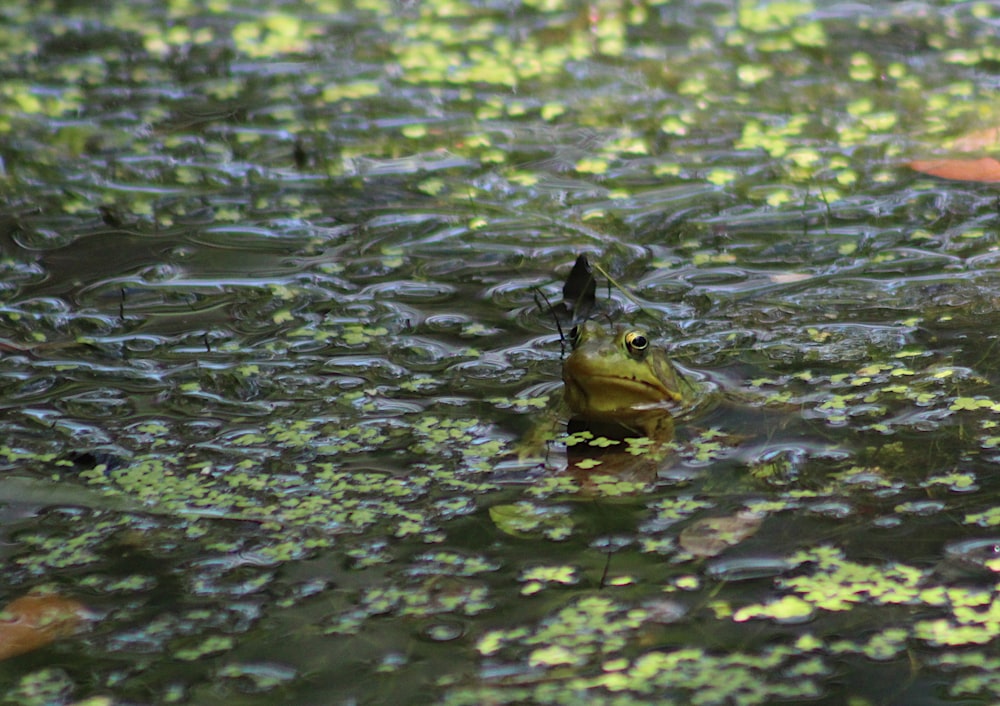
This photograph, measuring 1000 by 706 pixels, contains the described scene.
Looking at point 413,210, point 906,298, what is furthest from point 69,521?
point 906,298

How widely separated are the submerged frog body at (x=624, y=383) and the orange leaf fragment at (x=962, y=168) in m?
2.03

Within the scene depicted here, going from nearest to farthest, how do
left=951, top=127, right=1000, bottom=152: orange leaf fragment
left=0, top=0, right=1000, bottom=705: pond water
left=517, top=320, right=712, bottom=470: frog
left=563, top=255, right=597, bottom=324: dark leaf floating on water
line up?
left=0, top=0, right=1000, bottom=705: pond water
left=517, top=320, right=712, bottom=470: frog
left=563, top=255, right=597, bottom=324: dark leaf floating on water
left=951, top=127, right=1000, bottom=152: orange leaf fragment

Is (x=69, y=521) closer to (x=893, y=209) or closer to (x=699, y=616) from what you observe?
(x=699, y=616)

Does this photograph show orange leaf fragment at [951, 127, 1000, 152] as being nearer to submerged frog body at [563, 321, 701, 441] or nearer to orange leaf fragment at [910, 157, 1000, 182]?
orange leaf fragment at [910, 157, 1000, 182]

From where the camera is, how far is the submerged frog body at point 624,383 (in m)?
3.26

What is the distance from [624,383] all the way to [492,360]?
53 cm

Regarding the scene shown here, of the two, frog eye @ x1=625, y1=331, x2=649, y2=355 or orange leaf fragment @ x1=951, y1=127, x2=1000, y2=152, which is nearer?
frog eye @ x1=625, y1=331, x2=649, y2=355

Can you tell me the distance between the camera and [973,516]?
2631 millimetres

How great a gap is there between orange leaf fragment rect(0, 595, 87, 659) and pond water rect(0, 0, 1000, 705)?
1.4 inches

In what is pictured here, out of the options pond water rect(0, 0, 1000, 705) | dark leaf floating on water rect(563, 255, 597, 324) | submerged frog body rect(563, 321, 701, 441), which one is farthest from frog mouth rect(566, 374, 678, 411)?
dark leaf floating on water rect(563, 255, 597, 324)

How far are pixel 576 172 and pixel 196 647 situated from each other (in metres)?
3.13

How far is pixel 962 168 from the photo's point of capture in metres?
4.84

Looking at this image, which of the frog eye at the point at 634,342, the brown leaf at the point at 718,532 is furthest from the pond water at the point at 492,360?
the frog eye at the point at 634,342

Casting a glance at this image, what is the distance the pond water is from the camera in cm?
237
